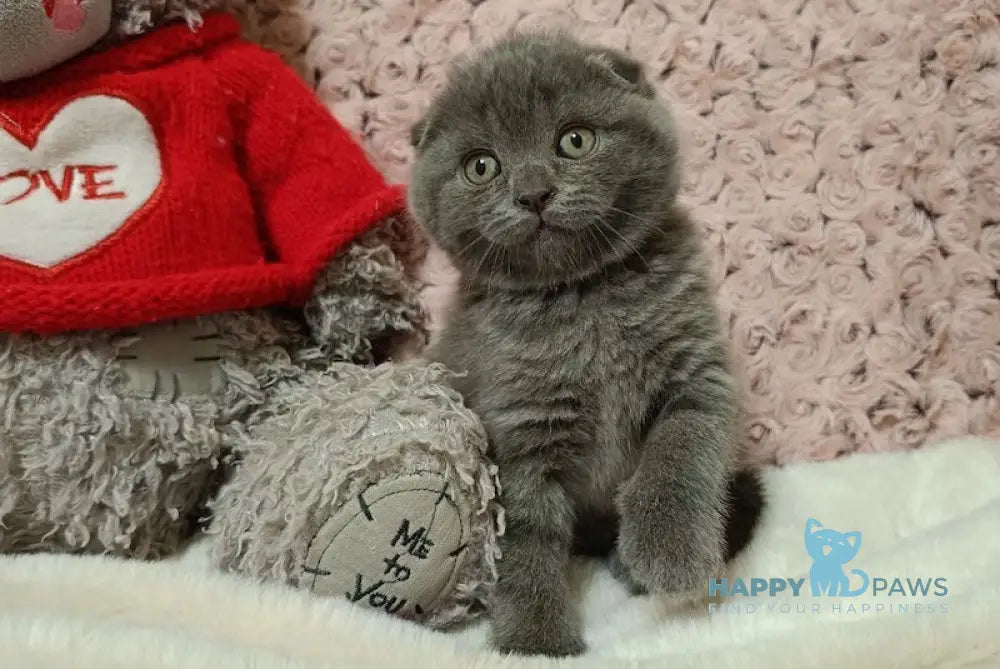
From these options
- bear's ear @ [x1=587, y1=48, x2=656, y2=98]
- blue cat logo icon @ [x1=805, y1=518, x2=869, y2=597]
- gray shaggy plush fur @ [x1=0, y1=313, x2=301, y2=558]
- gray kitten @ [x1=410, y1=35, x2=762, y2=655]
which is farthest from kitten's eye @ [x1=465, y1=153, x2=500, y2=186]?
blue cat logo icon @ [x1=805, y1=518, x2=869, y2=597]

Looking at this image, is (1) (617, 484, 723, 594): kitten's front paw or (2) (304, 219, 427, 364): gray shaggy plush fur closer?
(1) (617, 484, 723, 594): kitten's front paw

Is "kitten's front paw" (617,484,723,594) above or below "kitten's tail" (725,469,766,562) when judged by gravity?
above

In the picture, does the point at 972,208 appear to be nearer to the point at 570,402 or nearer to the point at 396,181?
the point at 570,402

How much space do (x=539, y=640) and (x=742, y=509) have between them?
286mm

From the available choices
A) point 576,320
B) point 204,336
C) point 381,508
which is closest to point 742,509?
point 576,320

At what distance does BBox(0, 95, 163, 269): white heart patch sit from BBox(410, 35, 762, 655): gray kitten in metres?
0.30

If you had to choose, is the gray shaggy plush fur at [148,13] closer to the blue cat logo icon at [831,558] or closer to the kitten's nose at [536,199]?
the kitten's nose at [536,199]

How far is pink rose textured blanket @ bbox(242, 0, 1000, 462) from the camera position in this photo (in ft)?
3.38

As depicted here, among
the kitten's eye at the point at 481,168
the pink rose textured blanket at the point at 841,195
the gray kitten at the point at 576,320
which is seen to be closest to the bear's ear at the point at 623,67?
the gray kitten at the point at 576,320

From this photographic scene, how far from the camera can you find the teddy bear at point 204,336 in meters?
0.77

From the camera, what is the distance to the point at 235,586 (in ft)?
2.43

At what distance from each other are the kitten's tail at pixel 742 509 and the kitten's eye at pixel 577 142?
0.36 metres

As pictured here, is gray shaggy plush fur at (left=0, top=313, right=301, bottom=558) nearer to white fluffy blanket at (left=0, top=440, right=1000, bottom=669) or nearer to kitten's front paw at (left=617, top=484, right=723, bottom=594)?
white fluffy blanket at (left=0, top=440, right=1000, bottom=669)

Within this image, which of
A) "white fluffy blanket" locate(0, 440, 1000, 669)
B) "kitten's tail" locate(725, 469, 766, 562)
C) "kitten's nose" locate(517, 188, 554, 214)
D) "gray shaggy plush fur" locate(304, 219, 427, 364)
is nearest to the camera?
"white fluffy blanket" locate(0, 440, 1000, 669)
